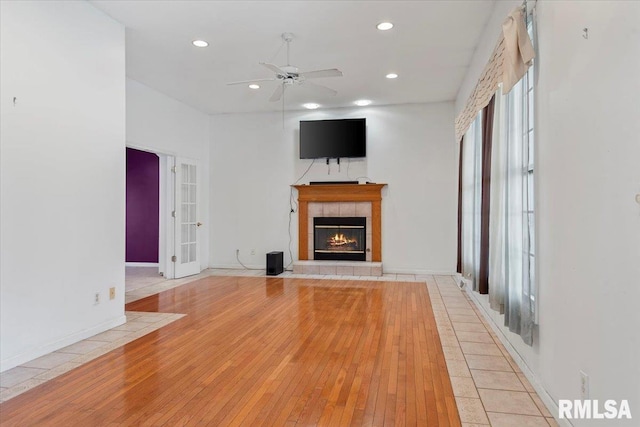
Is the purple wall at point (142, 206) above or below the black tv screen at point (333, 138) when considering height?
below

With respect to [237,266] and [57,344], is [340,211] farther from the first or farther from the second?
[57,344]

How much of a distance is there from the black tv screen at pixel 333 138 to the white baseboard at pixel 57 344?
14.3 ft

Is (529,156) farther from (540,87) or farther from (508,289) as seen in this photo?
(508,289)

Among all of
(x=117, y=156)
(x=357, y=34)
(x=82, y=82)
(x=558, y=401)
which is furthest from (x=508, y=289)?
(x=82, y=82)

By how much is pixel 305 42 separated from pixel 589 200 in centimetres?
356

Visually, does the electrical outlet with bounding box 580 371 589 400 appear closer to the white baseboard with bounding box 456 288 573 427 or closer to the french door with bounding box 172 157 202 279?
the white baseboard with bounding box 456 288 573 427

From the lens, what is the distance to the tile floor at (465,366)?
85.0 inches

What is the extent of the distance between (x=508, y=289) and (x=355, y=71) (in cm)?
370

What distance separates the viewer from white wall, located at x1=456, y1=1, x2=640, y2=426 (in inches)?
55.4

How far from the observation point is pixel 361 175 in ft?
23.1

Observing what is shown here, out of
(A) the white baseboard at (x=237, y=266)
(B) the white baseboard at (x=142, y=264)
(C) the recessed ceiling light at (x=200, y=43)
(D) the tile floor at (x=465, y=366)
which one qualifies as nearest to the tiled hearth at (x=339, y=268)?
(A) the white baseboard at (x=237, y=266)

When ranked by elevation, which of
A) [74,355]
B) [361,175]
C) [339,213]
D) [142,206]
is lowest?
[74,355]

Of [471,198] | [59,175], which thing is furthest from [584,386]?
[59,175]

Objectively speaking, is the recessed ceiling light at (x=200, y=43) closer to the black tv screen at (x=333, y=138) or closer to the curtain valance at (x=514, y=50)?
the black tv screen at (x=333, y=138)
